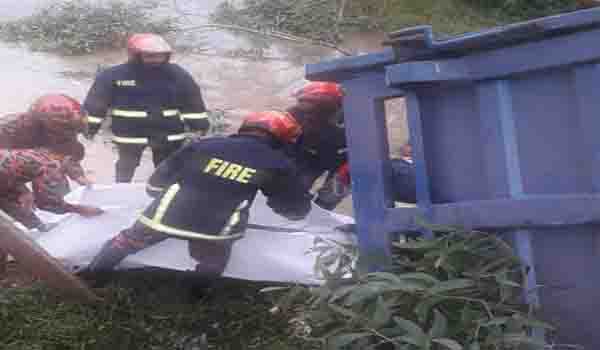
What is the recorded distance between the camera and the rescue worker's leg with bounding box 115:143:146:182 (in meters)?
4.60

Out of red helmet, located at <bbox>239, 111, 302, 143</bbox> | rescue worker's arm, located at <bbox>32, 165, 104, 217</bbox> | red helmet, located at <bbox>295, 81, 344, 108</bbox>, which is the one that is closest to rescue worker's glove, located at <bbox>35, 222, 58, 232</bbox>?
rescue worker's arm, located at <bbox>32, 165, 104, 217</bbox>

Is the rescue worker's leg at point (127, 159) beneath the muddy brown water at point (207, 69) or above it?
beneath

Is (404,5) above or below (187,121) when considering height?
above

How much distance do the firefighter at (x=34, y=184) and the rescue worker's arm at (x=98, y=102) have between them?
1.06m

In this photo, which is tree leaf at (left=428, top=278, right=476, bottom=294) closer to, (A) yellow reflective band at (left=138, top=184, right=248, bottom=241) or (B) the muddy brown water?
(A) yellow reflective band at (left=138, top=184, right=248, bottom=241)

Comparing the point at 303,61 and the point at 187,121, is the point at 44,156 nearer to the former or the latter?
the point at 187,121

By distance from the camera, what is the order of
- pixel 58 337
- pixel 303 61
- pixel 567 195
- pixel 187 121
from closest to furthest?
pixel 567 195 < pixel 58 337 < pixel 187 121 < pixel 303 61

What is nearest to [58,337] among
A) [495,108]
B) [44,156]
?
[44,156]

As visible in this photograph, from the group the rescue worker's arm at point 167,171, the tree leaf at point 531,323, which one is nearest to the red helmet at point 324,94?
the rescue worker's arm at point 167,171

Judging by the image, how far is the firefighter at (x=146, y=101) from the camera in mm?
4461

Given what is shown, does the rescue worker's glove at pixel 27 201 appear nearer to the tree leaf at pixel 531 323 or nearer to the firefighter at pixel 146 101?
the firefighter at pixel 146 101

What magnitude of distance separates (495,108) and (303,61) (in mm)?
7264

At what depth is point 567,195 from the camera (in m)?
Result: 2.00

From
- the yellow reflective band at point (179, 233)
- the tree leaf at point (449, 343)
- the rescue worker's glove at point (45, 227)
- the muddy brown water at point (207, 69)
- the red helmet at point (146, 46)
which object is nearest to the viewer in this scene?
the tree leaf at point (449, 343)
